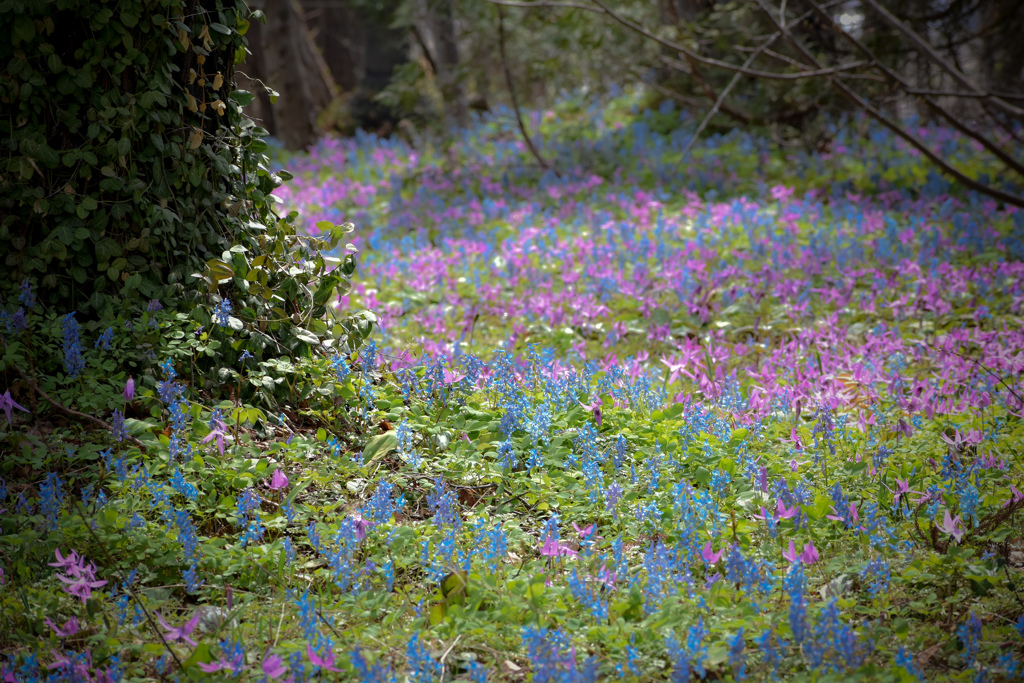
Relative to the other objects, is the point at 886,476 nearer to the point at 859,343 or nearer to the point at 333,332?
the point at 859,343

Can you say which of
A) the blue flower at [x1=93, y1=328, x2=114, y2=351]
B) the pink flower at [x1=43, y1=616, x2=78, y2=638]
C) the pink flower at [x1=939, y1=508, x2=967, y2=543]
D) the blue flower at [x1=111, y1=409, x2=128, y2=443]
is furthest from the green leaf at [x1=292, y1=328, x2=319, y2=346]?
the pink flower at [x1=939, y1=508, x2=967, y2=543]

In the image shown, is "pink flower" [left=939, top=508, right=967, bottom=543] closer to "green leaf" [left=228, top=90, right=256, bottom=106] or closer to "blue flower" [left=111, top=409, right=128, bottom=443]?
"blue flower" [left=111, top=409, right=128, bottom=443]

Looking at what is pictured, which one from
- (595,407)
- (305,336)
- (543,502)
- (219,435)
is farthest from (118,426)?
(595,407)

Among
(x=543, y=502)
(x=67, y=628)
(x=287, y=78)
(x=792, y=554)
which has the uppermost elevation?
Result: (x=287, y=78)

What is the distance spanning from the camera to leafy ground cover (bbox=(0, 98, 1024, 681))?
2.20 metres

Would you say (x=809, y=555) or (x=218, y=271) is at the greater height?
(x=218, y=271)

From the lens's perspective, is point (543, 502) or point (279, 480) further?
point (543, 502)

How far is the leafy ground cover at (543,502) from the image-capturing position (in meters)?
2.20

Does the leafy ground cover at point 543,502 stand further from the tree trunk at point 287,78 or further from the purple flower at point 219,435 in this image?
the tree trunk at point 287,78

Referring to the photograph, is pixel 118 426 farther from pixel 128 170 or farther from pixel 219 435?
pixel 128 170

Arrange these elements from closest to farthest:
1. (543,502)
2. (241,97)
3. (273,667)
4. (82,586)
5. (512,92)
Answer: (273,667), (82,586), (543,502), (241,97), (512,92)

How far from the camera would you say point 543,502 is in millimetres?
2922

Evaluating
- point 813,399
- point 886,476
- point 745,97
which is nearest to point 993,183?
point 745,97

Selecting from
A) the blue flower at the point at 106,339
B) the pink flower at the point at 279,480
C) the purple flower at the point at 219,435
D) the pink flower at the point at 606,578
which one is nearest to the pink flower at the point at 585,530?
the pink flower at the point at 606,578
